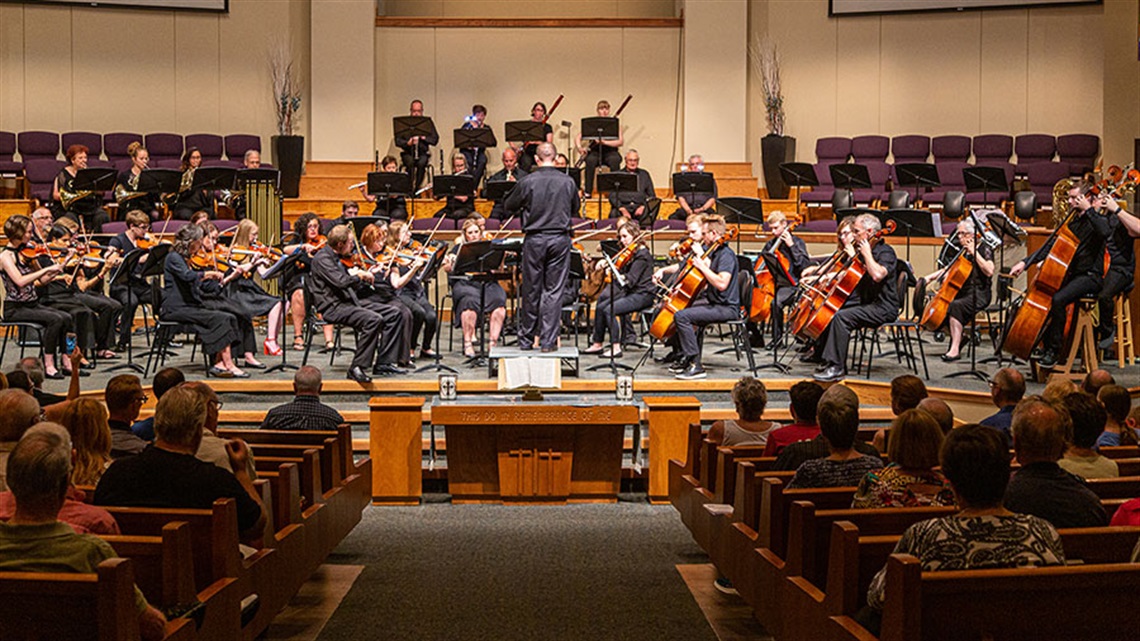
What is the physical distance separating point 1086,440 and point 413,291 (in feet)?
20.6

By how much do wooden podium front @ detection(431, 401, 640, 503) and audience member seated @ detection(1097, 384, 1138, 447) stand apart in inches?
101

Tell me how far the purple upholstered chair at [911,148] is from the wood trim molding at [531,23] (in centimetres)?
324

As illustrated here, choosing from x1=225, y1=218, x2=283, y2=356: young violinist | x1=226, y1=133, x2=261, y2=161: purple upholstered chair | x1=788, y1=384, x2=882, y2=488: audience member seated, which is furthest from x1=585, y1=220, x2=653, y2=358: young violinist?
x1=226, y1=133, x2=261, y2=161: purple upholstered chair

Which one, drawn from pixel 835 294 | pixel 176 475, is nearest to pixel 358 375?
pixel 835 294

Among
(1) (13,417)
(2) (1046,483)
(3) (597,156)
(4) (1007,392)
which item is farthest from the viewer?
(3) (597,156)

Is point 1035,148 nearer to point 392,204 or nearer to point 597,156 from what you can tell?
point 597,156

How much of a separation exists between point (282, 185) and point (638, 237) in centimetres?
652

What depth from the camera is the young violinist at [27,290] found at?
27.1ft

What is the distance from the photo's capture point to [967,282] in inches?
353

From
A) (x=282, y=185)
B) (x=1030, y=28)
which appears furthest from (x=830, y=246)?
(x=282, y=185)

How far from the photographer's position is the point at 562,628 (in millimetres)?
4328

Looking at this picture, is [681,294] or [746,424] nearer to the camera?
[746,424]

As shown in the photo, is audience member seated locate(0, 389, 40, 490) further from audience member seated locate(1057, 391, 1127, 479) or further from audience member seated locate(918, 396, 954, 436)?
audience member seated locate(1057, 391, 1127, 479)

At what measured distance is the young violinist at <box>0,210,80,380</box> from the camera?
826 centimetres
